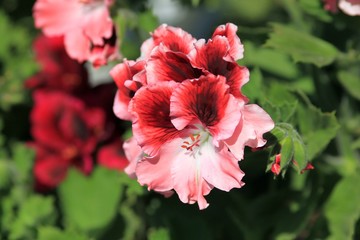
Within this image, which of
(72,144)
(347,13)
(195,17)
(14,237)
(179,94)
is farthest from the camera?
(195,17)

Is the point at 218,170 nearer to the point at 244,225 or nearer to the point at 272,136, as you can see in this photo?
the point at 272,136

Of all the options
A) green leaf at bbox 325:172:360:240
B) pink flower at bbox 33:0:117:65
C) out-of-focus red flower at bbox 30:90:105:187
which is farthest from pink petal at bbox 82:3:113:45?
green leaf at bbox 325:172:360:240

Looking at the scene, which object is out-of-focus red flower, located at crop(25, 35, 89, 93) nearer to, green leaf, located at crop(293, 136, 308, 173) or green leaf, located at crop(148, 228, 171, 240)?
green leaf, located at crop(148, 228, 171, 240)

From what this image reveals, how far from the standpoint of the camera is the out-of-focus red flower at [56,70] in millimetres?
1081

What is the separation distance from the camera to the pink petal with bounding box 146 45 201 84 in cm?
63

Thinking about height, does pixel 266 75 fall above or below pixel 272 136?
below

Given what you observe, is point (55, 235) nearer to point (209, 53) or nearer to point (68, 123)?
point (68, 123)

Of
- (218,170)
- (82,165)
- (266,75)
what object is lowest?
(82,165)

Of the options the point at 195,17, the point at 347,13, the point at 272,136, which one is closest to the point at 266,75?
the point at 347,13

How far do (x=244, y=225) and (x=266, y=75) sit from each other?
28cm

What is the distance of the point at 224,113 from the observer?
63 centimetres

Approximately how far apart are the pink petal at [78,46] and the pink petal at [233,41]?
0.79 ft

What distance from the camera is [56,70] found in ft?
3.58

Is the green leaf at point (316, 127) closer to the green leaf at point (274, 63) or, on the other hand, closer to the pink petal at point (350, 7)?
the pink petal at point (350, 7)
